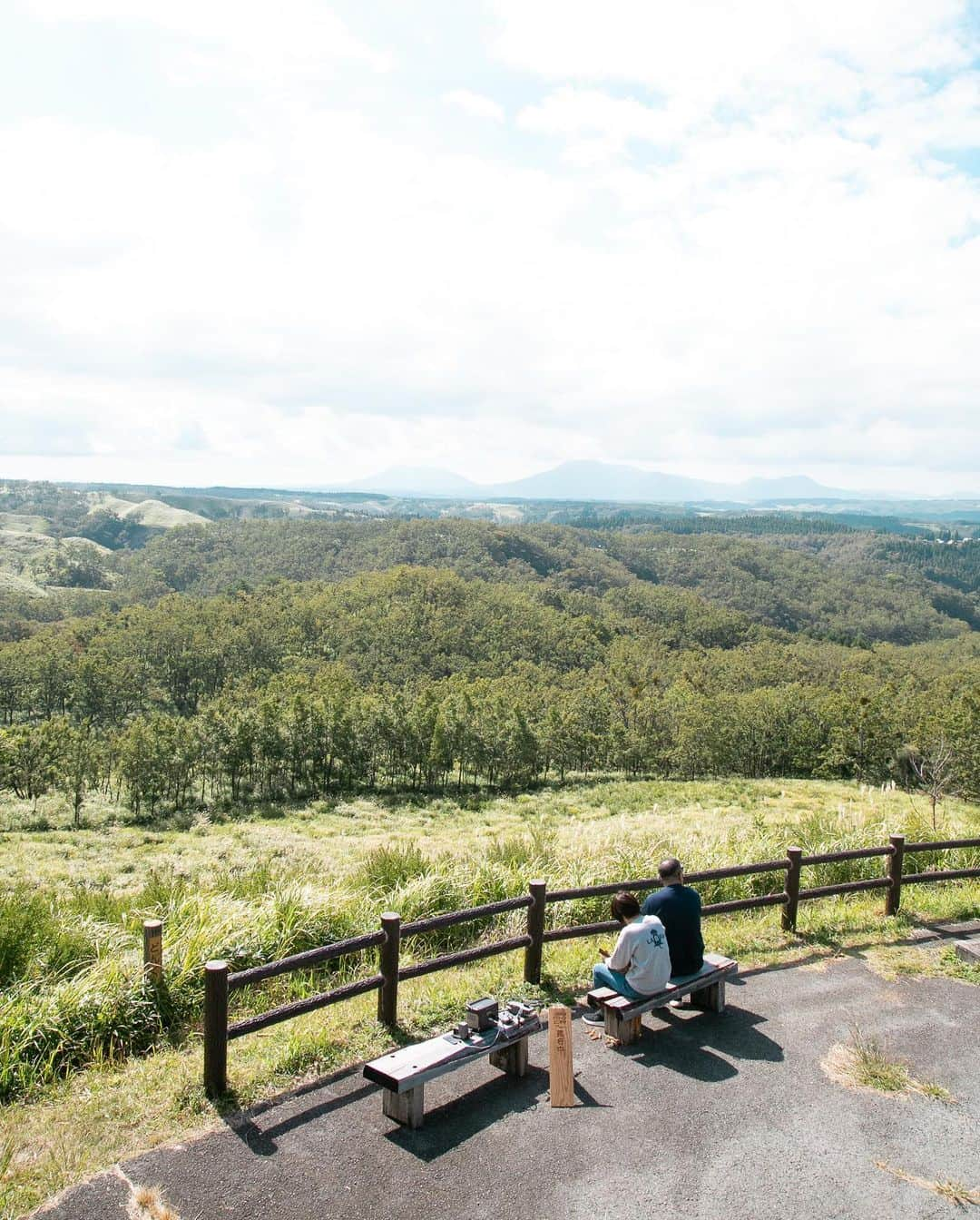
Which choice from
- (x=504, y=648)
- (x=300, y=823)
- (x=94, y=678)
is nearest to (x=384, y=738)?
(x=300, y=823)

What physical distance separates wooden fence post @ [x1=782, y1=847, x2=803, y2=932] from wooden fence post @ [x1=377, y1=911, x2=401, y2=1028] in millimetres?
5004

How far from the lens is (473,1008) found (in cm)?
612

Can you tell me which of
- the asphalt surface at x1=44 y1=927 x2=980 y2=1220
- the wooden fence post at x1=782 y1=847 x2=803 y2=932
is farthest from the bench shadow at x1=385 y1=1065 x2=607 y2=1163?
the wooden fence post at x1=782 y1=847 x2=803 y2=932

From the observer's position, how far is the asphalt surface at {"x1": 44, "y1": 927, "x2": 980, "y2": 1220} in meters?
4.79

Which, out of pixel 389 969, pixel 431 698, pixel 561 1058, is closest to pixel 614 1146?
pixel 561 1058

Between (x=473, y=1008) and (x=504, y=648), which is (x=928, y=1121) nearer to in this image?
(x=473, y=1008)

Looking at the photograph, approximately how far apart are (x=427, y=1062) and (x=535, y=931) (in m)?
2.16

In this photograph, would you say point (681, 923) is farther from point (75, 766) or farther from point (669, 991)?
point (75, 766)

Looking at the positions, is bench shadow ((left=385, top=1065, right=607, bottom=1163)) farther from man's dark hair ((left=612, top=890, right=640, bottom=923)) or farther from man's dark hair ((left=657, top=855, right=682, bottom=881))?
man's dark hair ((left=657, top=855, right=682, bottom=881))

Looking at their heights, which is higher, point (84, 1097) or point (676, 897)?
point (676, 897)

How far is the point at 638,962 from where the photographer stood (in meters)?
6.78

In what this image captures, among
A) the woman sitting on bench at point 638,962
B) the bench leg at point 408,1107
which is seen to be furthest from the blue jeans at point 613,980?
the bench leg at point 408,1107

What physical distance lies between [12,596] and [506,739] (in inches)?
5397

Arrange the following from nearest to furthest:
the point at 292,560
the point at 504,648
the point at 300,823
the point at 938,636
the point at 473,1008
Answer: the point at 473,1008 → the point at 300,823 → the point at 504,648 → the point at 938,636 → the point at 292,560
